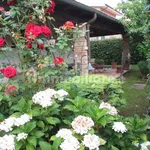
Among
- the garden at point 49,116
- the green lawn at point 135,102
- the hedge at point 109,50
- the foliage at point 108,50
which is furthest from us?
the foliage at point 108,50

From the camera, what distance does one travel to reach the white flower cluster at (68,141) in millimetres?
Result: 1665

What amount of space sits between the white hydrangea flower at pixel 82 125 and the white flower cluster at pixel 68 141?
69 mm

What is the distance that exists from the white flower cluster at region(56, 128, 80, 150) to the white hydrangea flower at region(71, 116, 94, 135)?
7 centimetres

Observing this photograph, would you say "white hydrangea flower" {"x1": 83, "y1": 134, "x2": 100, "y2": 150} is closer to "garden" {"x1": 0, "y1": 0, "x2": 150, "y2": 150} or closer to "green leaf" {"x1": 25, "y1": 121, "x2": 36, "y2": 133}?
"garden" {"x1": 0, "y1": 0, "x2": 150, "y2": 150}

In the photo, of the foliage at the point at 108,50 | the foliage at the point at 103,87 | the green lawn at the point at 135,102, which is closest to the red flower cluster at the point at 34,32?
the foliage at the point at 103,87

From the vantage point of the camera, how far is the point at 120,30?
1346cm

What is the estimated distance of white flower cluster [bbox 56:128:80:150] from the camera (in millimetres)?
1665

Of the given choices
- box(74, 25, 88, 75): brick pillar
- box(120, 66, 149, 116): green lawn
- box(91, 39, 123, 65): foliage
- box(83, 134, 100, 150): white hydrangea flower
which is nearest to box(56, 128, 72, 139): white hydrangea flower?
box(83, 134, 100, 150): white hydrangea flower

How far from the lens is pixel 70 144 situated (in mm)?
1677

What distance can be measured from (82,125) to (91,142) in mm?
164

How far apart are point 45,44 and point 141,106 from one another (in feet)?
13.8

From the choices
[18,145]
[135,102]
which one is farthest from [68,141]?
[135,102]

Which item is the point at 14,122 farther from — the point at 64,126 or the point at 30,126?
the point at 64,126

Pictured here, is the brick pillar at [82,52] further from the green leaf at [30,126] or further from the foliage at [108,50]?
the foliage at [108,50]
